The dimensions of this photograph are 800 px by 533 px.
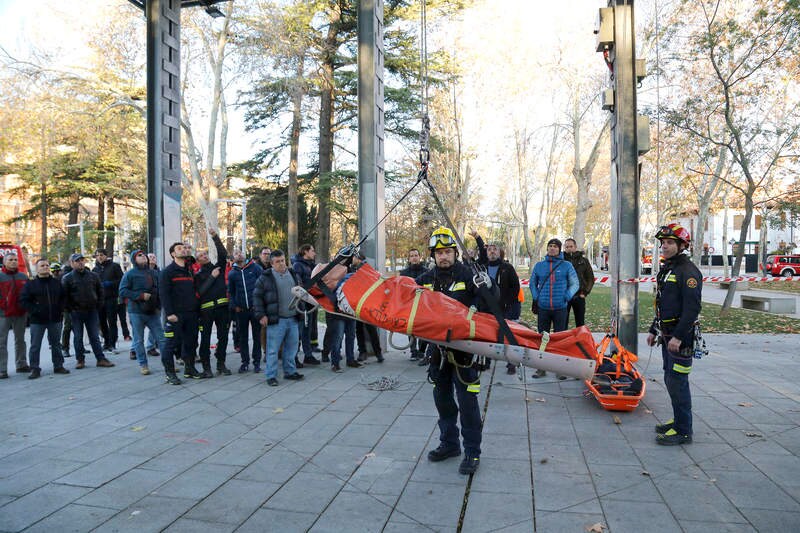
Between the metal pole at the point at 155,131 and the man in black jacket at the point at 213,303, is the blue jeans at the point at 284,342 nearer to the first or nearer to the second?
Answer: the man in black jacket at the point at 213,303

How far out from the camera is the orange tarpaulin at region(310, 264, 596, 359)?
160 inches

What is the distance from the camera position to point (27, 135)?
73.4 ft

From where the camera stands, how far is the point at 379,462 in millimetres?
4551

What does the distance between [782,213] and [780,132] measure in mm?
4256

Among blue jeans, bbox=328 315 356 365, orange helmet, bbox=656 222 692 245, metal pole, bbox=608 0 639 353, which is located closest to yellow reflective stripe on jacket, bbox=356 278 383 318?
orange helmet, bbox=656 222 692 245

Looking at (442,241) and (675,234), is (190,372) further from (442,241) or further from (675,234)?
(675,234)

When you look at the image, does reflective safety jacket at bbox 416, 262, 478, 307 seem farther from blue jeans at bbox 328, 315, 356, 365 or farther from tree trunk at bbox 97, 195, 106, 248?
tree trunk at bbox 97, 195, 106, 248

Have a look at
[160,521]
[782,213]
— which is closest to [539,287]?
[160,521]

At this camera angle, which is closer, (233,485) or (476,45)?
(233,485)

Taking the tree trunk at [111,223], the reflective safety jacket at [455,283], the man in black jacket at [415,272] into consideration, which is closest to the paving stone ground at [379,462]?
the reflective safety jacket at [455,283]

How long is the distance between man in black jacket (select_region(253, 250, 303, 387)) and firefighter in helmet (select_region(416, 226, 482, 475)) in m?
3.63

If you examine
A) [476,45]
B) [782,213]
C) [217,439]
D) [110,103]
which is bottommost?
[217,439]


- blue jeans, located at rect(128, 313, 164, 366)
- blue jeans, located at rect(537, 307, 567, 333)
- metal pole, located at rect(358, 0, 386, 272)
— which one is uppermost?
metal pole, located at rect(358, 0, 386, 272)

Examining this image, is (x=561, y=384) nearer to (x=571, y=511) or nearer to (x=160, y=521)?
(x=571, y=511)
